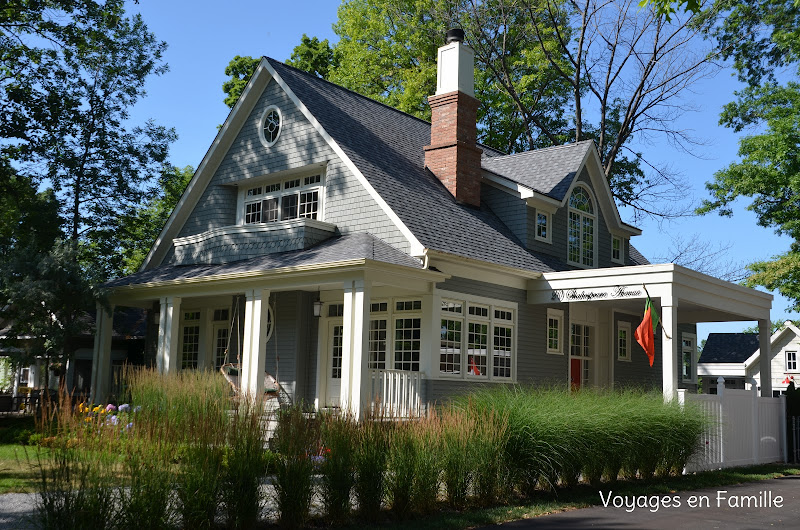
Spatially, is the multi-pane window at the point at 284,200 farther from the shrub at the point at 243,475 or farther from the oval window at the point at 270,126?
the shrub at the point at 243,475

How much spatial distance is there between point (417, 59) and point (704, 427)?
25884mm

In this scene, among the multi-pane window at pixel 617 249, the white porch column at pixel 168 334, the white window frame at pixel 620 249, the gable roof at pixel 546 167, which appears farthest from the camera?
the multi-pane window at pixel 617 249

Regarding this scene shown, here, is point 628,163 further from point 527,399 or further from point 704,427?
→ point 527,399

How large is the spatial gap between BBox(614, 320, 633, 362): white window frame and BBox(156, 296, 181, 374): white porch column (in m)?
11.3

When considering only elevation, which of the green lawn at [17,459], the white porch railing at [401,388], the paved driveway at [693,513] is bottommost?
the paved driveway at [693,513]

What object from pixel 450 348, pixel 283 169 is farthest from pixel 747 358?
pixel 283 169

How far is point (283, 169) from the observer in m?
18.6

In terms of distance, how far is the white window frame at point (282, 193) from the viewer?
18203 millimetres

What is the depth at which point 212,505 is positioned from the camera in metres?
7.37

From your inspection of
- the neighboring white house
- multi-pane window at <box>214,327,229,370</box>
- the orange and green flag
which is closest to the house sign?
the orange and green flag

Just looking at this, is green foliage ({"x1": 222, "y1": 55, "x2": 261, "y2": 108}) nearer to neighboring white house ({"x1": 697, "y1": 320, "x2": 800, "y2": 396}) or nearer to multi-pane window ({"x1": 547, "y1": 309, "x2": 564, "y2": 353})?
multi-pane window ({"x1": 547, "y1": 309, "x2": 564, "y2": 353})

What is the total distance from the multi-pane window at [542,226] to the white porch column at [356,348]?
7008 mm

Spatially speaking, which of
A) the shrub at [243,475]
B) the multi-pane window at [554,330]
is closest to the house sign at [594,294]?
the multi-pane window at [554,330]

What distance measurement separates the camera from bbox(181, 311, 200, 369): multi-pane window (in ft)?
66.0
